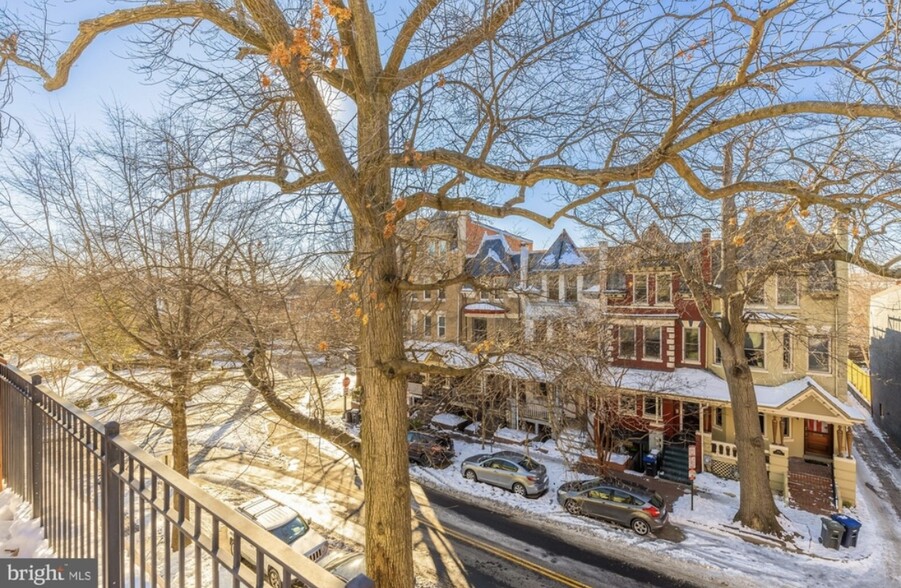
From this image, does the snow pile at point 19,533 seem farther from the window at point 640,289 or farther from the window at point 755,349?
the window at point 755,349

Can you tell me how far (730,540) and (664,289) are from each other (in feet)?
30.8

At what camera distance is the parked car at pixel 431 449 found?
50.8 ft

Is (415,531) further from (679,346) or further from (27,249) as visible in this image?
(679,346)

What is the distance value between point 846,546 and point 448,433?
13.4 meters

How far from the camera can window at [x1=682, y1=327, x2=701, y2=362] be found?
690 inches

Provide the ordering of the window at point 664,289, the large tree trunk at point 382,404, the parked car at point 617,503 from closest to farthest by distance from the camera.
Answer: the large tree trunk at point 382,404, the parked car at point 617,503, the window at point 664,289

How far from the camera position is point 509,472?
1420cm

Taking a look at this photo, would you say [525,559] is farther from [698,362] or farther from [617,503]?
[698,362]

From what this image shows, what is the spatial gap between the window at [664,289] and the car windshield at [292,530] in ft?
50.4

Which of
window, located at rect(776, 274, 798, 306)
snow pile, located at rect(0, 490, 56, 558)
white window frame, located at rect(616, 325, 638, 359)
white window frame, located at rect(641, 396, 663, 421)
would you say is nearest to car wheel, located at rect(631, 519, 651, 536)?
white window frame, located at rect(641, 396, 663, 421)

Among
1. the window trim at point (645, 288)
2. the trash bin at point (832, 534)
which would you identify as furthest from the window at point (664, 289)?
the trash bin at point (832, 534)

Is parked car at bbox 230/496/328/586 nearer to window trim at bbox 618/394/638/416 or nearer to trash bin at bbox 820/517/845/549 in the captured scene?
window trim at bbox 618/394/638/416

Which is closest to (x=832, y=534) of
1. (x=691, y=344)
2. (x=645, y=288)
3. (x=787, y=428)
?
(x=787, y=428)

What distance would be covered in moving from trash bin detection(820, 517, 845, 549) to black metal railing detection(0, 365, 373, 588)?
14387 millimetres
